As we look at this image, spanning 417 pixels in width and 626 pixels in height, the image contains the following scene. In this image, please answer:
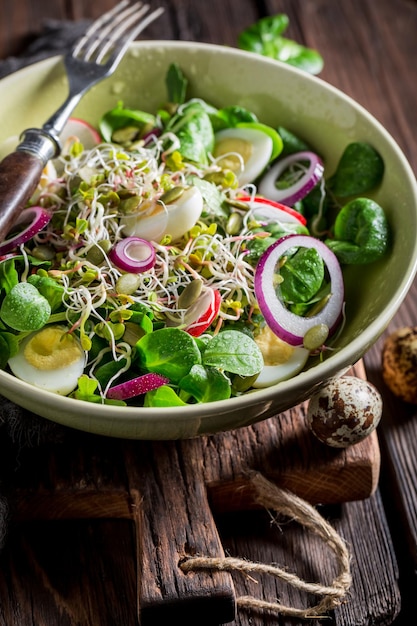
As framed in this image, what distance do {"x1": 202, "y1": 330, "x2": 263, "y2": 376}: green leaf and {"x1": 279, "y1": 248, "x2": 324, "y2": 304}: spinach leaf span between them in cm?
20

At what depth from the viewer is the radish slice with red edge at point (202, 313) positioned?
73.0 inches

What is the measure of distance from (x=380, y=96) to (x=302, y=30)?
0.49 metres

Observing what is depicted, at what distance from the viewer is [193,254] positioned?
1.95 m

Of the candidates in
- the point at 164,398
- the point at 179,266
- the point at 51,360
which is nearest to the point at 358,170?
the point at 179,266

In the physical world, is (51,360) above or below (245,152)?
below

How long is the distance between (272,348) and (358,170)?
0.61 m

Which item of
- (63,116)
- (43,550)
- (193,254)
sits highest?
(63,116)

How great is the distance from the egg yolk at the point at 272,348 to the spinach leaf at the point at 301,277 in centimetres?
10

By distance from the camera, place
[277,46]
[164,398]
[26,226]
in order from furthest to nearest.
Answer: [277,46]
[26,226]
[164,398]

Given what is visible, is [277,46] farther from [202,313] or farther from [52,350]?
[52,350]

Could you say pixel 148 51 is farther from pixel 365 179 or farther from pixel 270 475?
pixel 270 475

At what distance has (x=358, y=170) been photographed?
7.19 ft

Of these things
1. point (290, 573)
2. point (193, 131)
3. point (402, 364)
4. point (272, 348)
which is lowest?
point (290, 573)

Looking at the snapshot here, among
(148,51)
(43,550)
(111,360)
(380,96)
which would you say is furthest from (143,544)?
(380,96)
